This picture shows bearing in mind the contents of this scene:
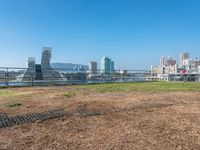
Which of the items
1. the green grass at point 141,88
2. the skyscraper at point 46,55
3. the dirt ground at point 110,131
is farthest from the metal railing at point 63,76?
the dirt ground at point 110,131

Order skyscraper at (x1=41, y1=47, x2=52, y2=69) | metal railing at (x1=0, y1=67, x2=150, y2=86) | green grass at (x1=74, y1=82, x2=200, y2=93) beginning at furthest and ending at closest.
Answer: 1. skyscraper at (x1=41, y1=47, x2=52, y2=69)
2. metal railing at (x1=0, y1=67, x2=150, y2=86)
3. green grass at (x1=74, y1=82, x2=200, y2=93)

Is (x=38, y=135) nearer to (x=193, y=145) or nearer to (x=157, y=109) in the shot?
(x=193, y=145)

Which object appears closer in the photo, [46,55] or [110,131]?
[110,131]

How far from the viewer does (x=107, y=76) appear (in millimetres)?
16672

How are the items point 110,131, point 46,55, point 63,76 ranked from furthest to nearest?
point 46,55 < point 63,76 < point 110,131

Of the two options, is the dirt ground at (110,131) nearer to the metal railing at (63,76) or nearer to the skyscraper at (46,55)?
the metal railing at (63,76)

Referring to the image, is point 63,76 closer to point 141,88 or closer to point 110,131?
point 141,88

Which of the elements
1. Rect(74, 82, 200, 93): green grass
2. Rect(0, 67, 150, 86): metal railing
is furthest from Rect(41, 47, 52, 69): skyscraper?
Rect(74, 82, 200, 93): green grass

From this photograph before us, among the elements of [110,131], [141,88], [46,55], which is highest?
[46,55]

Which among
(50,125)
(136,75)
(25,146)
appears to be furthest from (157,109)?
(136,75)

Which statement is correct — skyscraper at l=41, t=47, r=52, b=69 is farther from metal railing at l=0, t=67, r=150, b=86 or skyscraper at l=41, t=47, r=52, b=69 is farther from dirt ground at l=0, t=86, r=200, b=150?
dirt ground at l=0, t=86, r=200, b=150

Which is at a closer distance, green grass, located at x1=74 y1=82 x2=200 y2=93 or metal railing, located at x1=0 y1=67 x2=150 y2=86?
green grass, located at x1=74 y1=82 x2=200 y2=93

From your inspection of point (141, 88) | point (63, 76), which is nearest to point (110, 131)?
point (141, 88)

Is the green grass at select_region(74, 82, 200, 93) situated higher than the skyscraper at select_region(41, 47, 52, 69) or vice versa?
the skyscraper at select_region(41, 47, 52, 69)
